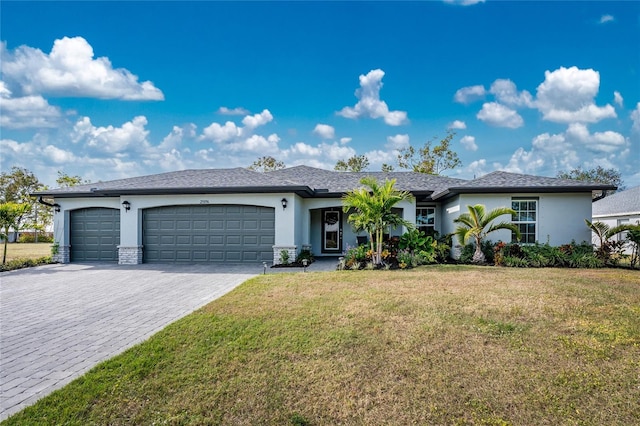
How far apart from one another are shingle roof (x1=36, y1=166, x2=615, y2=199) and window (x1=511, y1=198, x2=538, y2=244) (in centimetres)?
74

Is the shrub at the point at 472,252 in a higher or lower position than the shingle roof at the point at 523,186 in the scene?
lower

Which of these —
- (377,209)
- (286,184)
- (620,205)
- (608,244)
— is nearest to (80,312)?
(286,184)

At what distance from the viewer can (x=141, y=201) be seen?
44.1ft

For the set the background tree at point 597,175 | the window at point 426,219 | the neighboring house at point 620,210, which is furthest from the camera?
the background tree at point 597,175

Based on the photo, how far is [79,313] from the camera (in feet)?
20.6

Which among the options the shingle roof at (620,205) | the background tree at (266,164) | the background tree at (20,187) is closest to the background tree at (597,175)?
the shingle roof at (620,205)

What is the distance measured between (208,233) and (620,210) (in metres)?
23.0

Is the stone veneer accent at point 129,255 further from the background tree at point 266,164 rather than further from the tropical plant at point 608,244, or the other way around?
the background tree at point 266,164

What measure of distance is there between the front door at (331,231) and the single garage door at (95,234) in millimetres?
8949

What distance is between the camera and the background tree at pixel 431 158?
30.8 meters

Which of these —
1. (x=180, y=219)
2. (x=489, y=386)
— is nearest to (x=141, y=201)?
(x=180, y=219)

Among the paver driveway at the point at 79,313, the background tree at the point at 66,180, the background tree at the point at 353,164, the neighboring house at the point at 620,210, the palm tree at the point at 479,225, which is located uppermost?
the background tree at the point at 353,164

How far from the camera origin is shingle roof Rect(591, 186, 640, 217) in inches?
742

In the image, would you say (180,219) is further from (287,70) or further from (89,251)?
(287,70)
